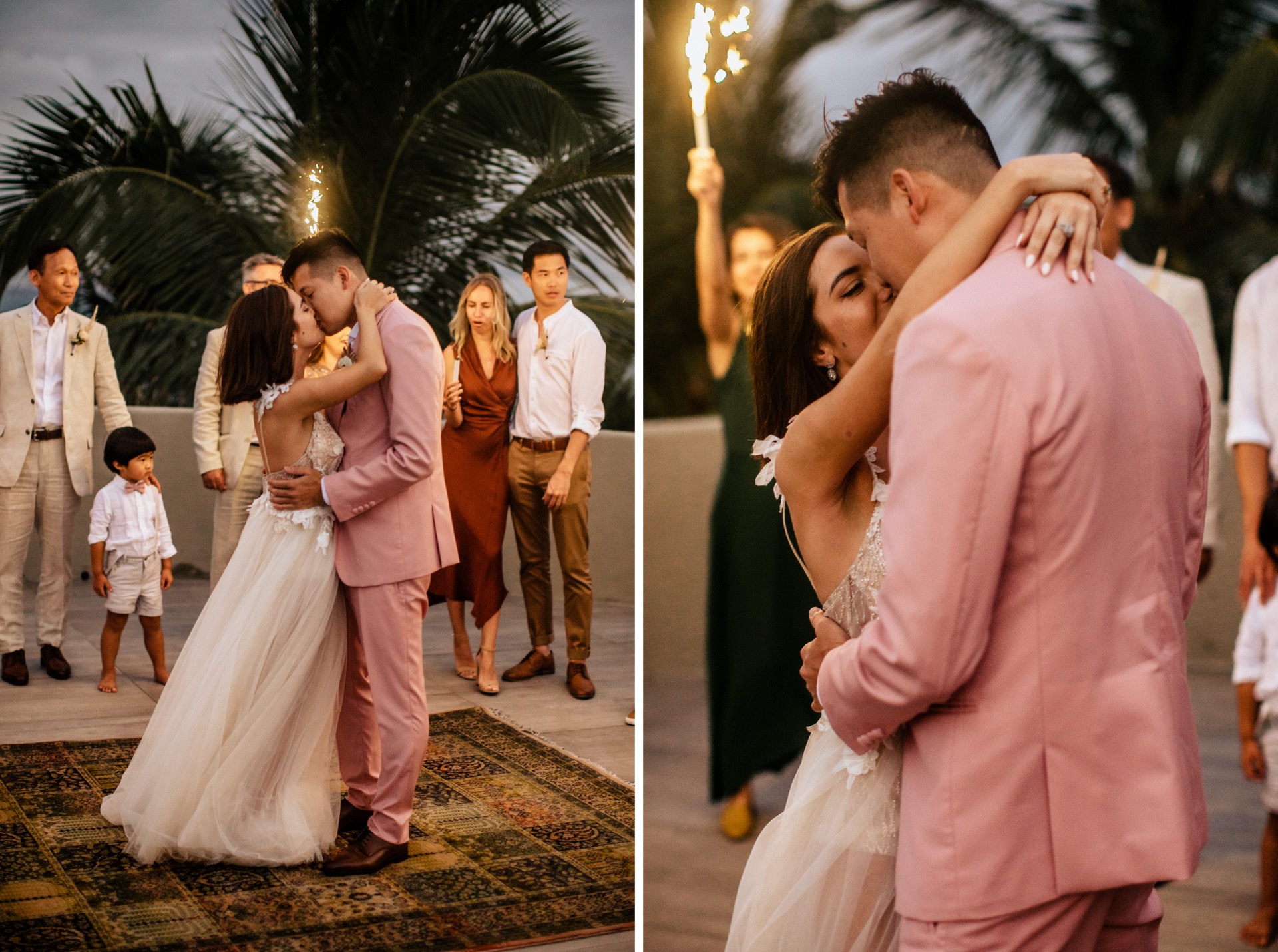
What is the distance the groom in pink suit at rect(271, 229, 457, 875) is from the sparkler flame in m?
0.03

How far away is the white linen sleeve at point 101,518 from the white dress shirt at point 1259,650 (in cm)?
242

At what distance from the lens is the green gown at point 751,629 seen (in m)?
3.40

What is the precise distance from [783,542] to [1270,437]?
1223 mm

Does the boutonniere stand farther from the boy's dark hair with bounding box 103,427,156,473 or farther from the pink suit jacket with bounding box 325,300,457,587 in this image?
the pink suit jacket with bounding box 325,300,457,587

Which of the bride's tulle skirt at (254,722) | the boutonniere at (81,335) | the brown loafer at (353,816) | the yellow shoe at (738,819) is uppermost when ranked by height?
the boutonniere at (81,335)

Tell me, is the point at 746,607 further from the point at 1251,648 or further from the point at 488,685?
the point at 1251,648

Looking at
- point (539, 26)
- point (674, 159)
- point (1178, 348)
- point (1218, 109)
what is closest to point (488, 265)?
point (539, 26)

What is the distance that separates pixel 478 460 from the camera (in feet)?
9.32

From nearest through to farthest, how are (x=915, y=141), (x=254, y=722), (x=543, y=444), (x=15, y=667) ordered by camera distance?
(x=915, y=141), (x=15, y=667), (x=254, y=722), (x=543, y=444)

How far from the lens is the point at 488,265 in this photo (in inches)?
108

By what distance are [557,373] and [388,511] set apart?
49cm

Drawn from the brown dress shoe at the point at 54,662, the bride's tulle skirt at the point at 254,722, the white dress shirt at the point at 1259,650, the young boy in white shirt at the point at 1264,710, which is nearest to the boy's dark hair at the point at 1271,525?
the young boy in white shirt at the point at 1264,710

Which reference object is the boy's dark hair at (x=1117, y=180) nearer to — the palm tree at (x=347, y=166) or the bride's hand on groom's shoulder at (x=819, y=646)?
the palm tree at (x=347, y=166)

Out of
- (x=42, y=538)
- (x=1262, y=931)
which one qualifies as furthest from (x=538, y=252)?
(x=1262, y=931)
